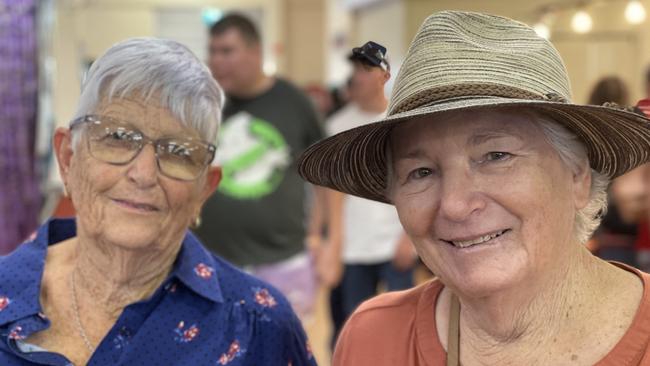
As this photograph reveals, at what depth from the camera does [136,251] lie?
6.63 feet

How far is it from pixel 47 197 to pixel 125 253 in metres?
1.63

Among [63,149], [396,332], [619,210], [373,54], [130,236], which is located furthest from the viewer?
[619,210]

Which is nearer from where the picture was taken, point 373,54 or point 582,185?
point 582,185

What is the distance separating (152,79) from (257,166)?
6.72ft

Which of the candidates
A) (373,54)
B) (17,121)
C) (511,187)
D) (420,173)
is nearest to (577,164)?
(511,187)

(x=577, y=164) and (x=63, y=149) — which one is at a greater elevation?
(x=577, y=164)

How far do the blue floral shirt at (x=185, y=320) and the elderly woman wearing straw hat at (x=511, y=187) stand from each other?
0.52m

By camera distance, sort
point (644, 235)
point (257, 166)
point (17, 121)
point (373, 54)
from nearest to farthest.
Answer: point (373, 54), point (17, 121), point (257, 166), point (644, 235)

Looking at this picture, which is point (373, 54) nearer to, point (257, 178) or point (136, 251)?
point (136, 251)

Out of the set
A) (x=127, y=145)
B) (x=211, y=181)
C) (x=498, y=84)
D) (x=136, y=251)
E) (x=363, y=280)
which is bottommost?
(x=363, y=280)

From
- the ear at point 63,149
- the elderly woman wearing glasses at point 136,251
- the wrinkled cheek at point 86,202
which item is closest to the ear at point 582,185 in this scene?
the elderly woman wearing glasses at point 136,251

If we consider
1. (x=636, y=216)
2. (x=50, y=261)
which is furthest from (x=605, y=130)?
(x=636, y=216)

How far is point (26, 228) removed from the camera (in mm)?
3395

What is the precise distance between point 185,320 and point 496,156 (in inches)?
34.5
